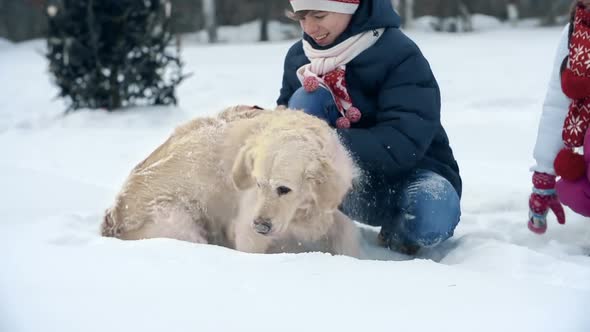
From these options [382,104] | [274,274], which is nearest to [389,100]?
[382,104]

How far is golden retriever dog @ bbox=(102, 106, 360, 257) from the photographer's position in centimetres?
227

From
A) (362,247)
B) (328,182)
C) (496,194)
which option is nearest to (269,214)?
(328,182)

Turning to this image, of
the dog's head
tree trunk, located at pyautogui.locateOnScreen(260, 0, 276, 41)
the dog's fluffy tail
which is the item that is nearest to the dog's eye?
the dog's head

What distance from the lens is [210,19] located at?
58.7 ft

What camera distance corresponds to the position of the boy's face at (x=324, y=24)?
273 centimetres

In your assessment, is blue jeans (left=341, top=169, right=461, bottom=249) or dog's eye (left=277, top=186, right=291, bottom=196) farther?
blue jeans (left=341, top=169, right=461, bottom=249)

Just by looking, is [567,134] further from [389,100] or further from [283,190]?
[283,190]

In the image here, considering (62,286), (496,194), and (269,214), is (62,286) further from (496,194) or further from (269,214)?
(496,194)

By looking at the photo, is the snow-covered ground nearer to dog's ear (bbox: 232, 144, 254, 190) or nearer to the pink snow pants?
the pink snow pants

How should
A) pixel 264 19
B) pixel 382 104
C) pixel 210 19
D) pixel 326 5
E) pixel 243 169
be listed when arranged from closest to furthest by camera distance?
1. pixel 243 169
2. pixel 326 5
3. pixel 382 104
4. pixel 210 19
5. pixel 264 19

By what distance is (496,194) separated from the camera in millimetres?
3619

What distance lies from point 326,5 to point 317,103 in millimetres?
415

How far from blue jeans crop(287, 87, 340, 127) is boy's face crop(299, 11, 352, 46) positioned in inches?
9.1

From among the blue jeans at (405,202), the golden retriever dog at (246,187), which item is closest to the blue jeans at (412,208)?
the blue jeans at (405,202)
